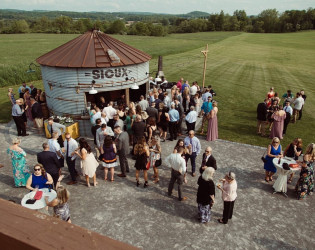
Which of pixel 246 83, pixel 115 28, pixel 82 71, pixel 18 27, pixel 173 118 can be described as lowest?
pixel 173 118

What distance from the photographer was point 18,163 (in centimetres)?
786

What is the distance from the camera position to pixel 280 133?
1144cm

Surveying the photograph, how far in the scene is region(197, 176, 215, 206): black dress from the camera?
623 centimetres

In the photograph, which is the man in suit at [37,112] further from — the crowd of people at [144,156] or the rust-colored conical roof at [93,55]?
the rust-colored conical roof at [93,55]

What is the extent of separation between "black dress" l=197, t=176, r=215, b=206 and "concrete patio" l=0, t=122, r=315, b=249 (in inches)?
32.8

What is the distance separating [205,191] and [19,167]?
237 inches

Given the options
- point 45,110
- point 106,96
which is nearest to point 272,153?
point 106,96

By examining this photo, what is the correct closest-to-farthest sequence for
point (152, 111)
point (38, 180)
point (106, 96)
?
point (38, 180), point (152, 111), point (106, 96)

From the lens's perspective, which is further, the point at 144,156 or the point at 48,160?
the point at 144,156

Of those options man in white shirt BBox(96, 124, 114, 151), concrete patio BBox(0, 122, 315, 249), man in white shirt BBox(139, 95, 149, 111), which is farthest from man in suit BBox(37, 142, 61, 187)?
man in white shirt BBox(139, 95, 149, 111)

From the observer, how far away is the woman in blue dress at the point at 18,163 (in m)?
7.69

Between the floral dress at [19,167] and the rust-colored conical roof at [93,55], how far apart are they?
531 cm

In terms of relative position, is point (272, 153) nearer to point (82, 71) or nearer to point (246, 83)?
point (82, 71)

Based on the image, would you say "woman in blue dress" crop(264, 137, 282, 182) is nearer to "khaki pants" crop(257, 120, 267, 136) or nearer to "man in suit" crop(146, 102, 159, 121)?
"khaki pants" crop(257, 120, 267, 136)
